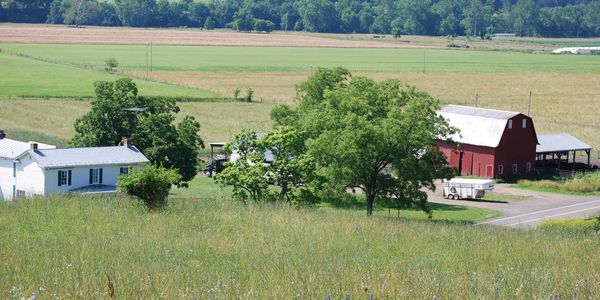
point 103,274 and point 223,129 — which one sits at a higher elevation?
point 103,274

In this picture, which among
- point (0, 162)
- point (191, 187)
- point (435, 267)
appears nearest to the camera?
point (435, 267)

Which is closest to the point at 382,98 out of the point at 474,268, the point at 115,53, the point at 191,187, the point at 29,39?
the point at 191,187

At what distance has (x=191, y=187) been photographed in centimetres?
5600

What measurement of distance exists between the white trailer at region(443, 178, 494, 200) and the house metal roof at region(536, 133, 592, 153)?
1284 cm

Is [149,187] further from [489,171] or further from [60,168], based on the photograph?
[489,171]

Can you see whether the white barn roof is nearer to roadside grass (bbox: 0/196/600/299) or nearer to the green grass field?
roadside grass (bbox: 0/196/600/299)

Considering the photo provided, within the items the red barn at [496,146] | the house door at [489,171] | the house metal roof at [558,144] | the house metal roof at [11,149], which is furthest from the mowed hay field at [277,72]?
the house metal roof at [11,149]

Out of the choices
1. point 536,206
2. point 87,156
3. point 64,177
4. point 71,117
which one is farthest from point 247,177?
point 71,117

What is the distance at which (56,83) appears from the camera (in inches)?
4242

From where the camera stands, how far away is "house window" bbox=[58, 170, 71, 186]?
49.9 m

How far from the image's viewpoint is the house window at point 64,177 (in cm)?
4991

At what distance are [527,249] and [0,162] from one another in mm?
38538

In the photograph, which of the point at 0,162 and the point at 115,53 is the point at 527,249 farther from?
the point at 115,53

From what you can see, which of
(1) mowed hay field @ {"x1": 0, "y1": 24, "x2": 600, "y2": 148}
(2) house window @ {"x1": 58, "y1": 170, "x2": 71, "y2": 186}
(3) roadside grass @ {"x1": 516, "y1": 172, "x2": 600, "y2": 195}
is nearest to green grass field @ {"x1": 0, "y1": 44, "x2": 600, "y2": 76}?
(1) mowed hay field @ {"x1": 0, "y1": 24, "x2": 600, "y2": 148}
